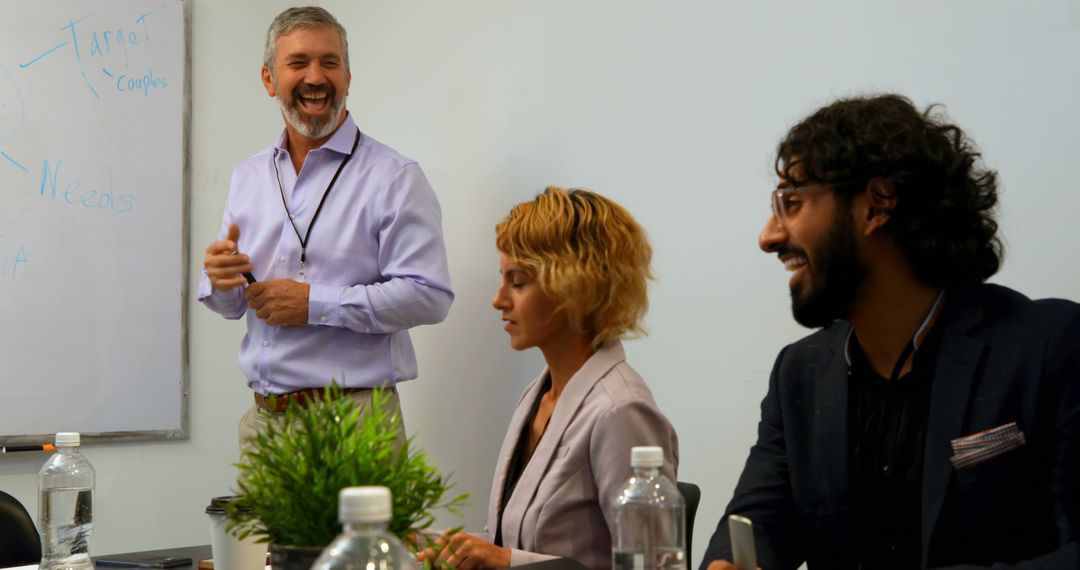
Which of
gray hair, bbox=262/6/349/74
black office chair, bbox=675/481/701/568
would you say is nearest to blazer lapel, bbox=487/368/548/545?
black office chair, bbox=675/481/701/568

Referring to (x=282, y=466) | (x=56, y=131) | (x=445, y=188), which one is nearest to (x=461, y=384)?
(x=445, y=188)

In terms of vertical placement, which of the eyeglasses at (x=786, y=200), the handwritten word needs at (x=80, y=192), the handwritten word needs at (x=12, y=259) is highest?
the handwritten word needs at (x=80, y=192)

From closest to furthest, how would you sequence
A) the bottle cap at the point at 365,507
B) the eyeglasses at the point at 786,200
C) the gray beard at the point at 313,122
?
1. the bottle cap at the point at 365,507
2. the eyeglasses at the point at 786,200
3. the gray beard at the point at 313,122

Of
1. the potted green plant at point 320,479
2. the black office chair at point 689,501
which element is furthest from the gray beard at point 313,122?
the potted green plant at point 320,479

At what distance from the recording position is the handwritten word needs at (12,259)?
3391 mm

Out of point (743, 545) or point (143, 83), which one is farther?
point (143, 83)

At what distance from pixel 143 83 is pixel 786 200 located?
104 inches

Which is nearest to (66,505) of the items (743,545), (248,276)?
(248,276)

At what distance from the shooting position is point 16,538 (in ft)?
7.35

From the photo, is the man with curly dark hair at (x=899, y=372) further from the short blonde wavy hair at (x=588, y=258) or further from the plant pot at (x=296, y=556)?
the plant pot at (x=296, y=556)

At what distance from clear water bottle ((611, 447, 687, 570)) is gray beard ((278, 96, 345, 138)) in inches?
75.0

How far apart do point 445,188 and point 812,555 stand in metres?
2.16

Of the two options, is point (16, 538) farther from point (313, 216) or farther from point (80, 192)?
point (80, 192)

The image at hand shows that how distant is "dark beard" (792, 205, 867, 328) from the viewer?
1.72m
